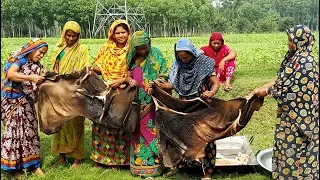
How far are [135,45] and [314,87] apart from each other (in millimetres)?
1894

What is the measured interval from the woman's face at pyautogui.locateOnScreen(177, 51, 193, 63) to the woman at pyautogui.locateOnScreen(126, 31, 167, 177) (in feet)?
1.20

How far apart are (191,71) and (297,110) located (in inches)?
46.9

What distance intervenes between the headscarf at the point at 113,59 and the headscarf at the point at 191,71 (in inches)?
25.9

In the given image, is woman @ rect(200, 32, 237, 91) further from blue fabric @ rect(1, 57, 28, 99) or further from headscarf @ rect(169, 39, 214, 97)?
blue fabric @ rect(1, 57, 28, 99)

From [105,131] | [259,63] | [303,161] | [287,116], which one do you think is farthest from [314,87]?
[259,63]

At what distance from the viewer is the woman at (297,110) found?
3.38 m

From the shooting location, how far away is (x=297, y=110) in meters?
3.49

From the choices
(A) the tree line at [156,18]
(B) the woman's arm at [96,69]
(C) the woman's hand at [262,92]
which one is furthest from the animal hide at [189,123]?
(A) the tree line at [156,18]

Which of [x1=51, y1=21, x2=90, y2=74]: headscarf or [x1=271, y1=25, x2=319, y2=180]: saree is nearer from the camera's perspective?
[x1=271, y1=25, x2=319, y2=180]: saree

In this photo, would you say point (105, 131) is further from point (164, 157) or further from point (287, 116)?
point (287, 116)

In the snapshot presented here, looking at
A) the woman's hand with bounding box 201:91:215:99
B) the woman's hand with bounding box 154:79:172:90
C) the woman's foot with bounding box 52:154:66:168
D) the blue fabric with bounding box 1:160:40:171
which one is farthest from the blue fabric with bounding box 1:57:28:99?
the woman's hand with bounding box 201:91:215:99

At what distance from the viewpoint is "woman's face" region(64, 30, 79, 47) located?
4508 millimetres

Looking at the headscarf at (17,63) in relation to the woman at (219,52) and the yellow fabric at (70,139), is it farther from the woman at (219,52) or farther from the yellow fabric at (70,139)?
the woman at (219,52)

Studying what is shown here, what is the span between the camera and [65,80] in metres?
4.50
